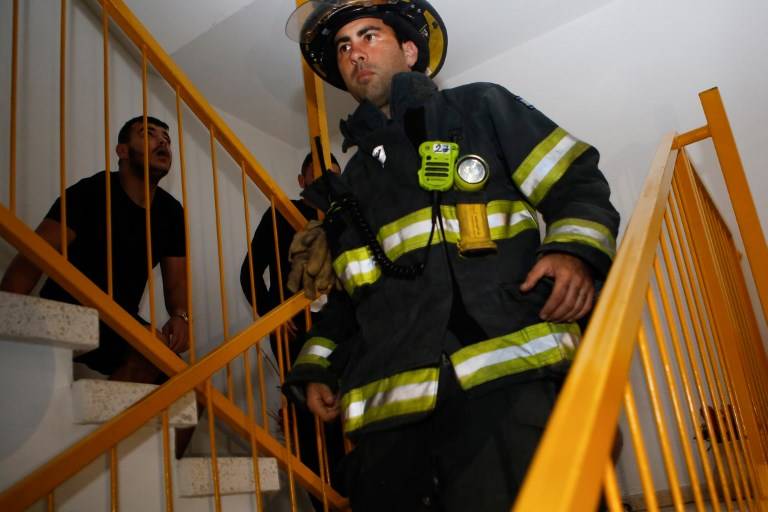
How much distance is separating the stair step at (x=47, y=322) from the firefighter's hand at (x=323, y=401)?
23.4 inches

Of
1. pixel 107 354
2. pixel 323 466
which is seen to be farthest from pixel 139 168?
pixel 323 466

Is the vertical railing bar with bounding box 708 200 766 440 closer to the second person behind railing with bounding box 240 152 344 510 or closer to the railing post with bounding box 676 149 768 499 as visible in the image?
the railing post with bounding box 676 149 768 499

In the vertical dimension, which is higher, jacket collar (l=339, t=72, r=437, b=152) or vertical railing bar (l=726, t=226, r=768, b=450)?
jacket collar (l=339, t=72, r=437, b=152)

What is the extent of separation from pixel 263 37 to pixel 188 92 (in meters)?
1.58

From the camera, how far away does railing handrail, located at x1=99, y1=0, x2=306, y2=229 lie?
2146mm

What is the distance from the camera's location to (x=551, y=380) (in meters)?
1.21

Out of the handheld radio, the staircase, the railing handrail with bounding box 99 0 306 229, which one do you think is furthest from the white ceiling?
the handheld radio

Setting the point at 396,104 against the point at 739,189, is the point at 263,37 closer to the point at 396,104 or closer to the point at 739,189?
the point at 396,104

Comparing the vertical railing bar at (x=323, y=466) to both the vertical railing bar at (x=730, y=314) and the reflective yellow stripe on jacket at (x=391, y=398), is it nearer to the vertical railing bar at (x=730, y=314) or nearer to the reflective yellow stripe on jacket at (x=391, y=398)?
the reflective yellow stripe on jacket at (x=391, y=398)

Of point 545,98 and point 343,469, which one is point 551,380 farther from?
point 545,98

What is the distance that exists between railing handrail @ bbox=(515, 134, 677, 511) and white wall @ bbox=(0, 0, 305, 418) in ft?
8.98

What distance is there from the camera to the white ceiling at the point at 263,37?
11.3 ft

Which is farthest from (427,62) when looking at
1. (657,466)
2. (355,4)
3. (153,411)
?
(657,466)

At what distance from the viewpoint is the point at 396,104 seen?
60.4 inches
